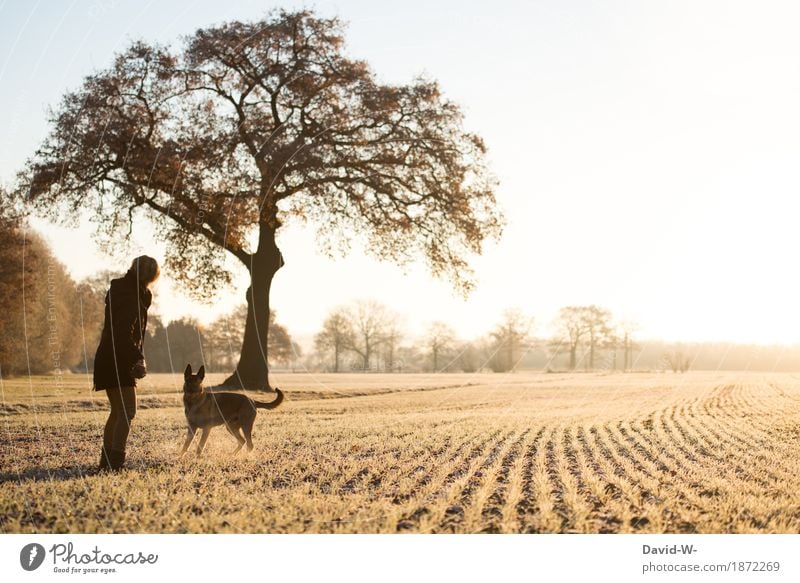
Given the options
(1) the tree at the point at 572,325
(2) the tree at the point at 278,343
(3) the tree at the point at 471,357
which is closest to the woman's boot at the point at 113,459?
(1) the tree at the point at 572,325

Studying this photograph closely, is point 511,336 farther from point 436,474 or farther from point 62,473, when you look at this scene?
point 62,473

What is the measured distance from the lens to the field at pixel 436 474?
20.3 ft

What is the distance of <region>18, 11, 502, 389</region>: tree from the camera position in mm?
15984

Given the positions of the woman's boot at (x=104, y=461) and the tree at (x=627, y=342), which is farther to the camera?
the tree at (x=627, y=342)

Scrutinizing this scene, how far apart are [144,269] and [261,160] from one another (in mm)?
8958

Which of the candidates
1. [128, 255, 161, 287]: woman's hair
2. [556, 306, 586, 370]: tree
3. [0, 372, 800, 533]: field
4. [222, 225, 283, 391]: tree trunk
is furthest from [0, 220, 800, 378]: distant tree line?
[128, 255, 161, 287]: woman's hair

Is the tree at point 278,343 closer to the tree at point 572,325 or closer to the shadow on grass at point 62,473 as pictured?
the tree at point 572,325

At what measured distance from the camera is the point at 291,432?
11.6m
